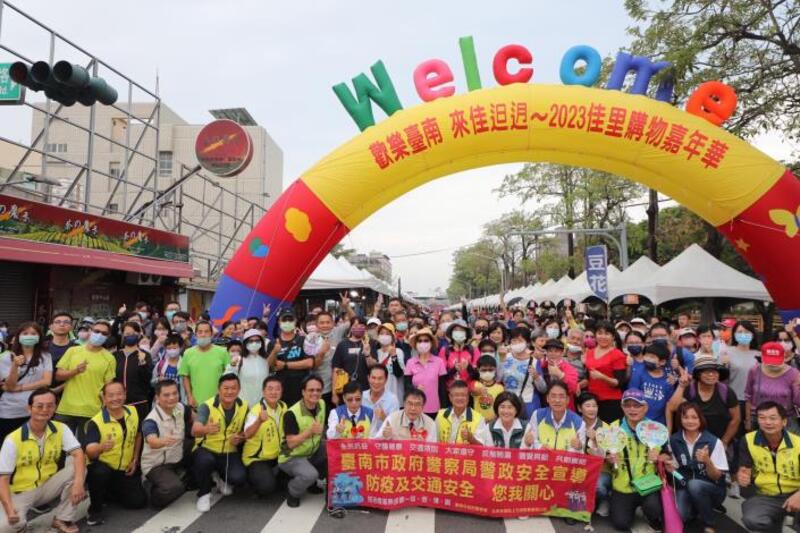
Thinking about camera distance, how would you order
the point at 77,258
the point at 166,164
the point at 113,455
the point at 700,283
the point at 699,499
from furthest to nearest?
the point at 166,164 < the point at 700,283 < the point at 77,258 < the point at 113,455 < the point at 699,499

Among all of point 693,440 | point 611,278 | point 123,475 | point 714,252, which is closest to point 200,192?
point 611,278

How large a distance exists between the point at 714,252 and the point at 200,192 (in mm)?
25087

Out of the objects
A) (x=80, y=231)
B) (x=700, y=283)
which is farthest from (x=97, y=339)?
(x=700, y=283)

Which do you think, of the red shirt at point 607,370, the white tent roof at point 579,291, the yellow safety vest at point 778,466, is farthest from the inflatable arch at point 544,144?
the white tent roof at point 579,291

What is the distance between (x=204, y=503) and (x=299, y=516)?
0.87 metres

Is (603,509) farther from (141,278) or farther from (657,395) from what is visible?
(141,278)

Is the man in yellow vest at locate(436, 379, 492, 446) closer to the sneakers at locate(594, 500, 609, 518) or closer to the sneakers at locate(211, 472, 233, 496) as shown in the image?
the sneakers at locate(594, 500, 609, 518)

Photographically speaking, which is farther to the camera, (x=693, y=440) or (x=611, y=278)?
(x=611, y=278)

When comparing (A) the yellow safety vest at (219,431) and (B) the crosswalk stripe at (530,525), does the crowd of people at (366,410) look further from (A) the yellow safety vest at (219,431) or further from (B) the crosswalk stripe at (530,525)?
(B) the crosswalk stripe at (530,525)

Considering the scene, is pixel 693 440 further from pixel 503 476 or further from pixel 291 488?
pixel 291 488

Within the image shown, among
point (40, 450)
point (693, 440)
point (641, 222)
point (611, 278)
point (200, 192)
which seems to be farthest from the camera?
point (641, 222)

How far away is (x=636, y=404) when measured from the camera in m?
4.55

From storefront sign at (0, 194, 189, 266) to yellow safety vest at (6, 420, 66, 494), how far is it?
6.24m

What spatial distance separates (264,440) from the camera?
16.2 feet
